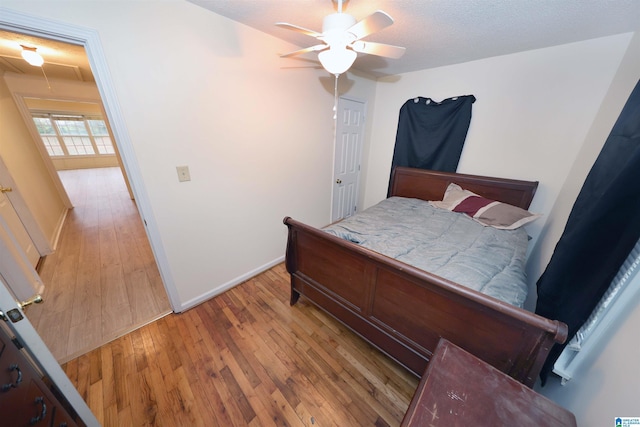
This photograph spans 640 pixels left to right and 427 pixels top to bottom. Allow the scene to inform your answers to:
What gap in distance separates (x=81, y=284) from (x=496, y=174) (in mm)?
4687

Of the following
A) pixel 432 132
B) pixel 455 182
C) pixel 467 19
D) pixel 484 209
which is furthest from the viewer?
pixel 432 132

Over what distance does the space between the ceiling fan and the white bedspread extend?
115 cm

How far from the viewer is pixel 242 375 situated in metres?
1.42

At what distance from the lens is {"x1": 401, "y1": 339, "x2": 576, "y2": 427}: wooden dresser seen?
675 mm

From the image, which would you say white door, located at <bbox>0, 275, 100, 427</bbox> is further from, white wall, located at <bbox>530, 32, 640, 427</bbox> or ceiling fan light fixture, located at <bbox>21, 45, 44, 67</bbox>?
ceiling fan light fixture, located at <bbox>21, 45, 44, 67</bbox>

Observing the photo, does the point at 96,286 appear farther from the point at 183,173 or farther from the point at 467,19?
the point at 467,19

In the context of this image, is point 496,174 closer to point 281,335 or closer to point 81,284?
point 281,335

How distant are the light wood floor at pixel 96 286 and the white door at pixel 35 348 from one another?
3.11 feet

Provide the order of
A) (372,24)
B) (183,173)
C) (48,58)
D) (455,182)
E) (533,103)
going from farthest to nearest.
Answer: (455,182) → (48,58) → (533,103) → (183,173) → (372,24)

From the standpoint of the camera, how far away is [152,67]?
1.39 m

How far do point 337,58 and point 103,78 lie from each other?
4.55 ft

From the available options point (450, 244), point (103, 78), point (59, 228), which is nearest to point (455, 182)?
point (450, 244)

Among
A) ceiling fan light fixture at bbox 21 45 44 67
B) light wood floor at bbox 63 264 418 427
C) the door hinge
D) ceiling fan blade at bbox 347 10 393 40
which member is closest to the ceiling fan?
ceiling fan blade at bbox 347 10 393 40

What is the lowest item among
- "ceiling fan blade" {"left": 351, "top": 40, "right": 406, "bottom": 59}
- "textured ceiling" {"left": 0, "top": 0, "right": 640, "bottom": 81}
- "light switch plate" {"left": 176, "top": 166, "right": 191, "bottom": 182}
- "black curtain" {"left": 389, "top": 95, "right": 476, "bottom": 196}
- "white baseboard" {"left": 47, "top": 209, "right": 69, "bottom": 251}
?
"white baseboard" {"left": 47, "top": 209, "right": 69, "bottom": 251}
